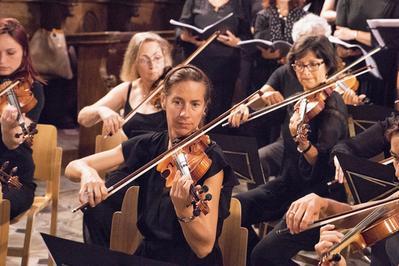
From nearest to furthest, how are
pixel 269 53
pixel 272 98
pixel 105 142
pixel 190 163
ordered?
pixel 190 163
pixel 105 142
pixel 272 98
pixel 269 53

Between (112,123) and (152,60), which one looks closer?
(112,123)

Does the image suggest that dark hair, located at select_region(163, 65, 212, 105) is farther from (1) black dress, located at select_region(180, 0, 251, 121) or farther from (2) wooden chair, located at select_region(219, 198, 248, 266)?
(1) black dress, located at select_region(180, 0, 251, 121)

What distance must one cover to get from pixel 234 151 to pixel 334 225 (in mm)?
1069

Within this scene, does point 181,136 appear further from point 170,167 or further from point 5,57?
point 5,57

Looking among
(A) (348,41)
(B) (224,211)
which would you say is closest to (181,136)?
(B) (224,211)

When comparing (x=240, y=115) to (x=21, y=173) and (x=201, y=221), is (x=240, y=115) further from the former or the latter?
(x=201, y=221)

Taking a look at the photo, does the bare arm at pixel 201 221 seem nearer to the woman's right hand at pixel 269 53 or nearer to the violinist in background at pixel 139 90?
the violinist in background at pixel 139 90

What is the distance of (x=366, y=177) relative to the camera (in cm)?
283

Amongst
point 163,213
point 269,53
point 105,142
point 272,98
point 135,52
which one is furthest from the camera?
point 269,53

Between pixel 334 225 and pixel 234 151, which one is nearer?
pixel 334 225

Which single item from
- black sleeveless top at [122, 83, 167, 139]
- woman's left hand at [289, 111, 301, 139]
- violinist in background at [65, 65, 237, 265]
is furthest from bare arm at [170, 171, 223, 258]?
black sleeveless top at [122, 83, 167, 139]

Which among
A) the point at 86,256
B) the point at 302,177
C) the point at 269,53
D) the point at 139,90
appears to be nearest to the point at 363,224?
the point at 86,256

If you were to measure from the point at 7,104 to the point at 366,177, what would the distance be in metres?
1.45

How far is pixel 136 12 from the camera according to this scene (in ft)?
22.9
